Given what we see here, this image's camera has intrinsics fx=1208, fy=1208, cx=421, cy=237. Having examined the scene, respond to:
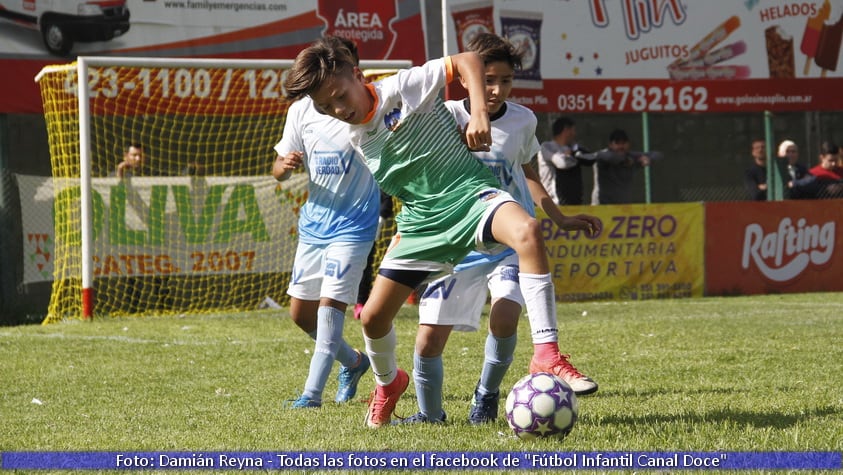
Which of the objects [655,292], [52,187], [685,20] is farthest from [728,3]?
[52,187]

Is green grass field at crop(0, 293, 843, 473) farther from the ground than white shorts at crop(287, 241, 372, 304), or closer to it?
closer to it

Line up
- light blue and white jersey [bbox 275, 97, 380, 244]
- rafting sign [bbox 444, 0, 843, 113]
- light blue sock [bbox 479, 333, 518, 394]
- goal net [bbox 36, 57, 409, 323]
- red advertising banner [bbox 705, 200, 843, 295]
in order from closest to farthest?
light blue sock [bbox 479, 333, 518, 394] < light blue and white jersey [bbox 275, 97, 380, 244] < goal net [bbox 36, 57, 409, 323] < red advertising banner [bbox 705, 200, 843, 295] < rafting sign [bbox 444, 0, 843, 113]

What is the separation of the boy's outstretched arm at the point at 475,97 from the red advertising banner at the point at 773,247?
35.6 feet

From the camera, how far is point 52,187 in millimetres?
13266

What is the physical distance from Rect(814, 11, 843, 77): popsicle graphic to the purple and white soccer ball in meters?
14.6

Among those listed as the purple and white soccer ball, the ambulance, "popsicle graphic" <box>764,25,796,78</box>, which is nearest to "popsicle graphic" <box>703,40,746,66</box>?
"popsicle graphic" <box>764,25,796,78</box>

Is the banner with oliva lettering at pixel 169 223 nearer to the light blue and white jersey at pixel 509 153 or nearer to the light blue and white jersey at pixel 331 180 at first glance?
the light blue and white jersey at pixel 331 180

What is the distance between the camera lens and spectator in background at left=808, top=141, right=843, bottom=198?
1606cm

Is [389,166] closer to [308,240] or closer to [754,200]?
[308,240]

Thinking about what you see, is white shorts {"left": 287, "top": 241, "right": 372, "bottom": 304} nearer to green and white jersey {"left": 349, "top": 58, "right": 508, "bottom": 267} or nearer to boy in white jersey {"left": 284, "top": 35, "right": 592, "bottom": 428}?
boy in white jersey {"left": 284, "top": 35, "right": 592, "bottom": 428}

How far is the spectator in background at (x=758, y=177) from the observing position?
16109mm

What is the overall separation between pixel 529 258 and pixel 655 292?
10835 millimetres

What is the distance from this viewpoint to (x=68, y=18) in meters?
13.8

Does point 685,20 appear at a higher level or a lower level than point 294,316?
higher
